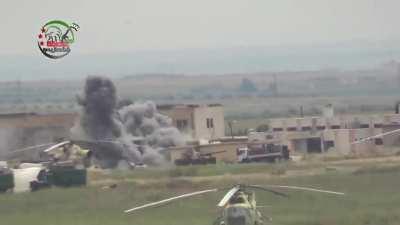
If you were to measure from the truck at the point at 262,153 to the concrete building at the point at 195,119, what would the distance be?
13.7 meters

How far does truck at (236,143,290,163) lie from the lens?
304 feet

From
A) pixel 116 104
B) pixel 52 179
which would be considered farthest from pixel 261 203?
pixel 116 104

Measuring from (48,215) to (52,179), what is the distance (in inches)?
629

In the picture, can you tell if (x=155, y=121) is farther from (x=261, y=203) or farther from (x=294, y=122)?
(x=261, y=203)

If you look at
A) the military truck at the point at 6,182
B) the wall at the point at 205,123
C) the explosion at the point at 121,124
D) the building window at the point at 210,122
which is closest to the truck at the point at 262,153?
the explosion at the point at 121,124

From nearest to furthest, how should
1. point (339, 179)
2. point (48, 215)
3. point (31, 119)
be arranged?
point (48, 215), point (339, 179), point (31, 119)

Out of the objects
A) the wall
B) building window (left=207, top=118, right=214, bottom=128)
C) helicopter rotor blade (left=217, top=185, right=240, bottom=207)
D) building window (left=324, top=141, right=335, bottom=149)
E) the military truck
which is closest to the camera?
helicopter rotor blade (left=217, top=185, right=240, bottom=207)

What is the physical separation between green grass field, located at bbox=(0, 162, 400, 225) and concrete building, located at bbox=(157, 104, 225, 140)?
50086 millimetres

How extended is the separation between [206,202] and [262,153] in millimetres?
49264

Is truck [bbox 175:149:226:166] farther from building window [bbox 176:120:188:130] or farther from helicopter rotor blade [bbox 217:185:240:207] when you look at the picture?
helicopter rotor blade [bbox 217:185:240:207]

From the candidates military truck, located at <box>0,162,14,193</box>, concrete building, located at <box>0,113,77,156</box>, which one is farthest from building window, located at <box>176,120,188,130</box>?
military truck, located at <box>0,162,14,193</box>

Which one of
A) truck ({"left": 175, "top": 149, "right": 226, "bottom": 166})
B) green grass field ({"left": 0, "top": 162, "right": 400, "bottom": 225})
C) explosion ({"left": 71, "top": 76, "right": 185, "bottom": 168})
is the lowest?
green grass field ({"left": 0, "top": 162, "right": 400, "bottom": 225})

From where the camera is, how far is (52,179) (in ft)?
208

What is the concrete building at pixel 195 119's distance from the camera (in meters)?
118
